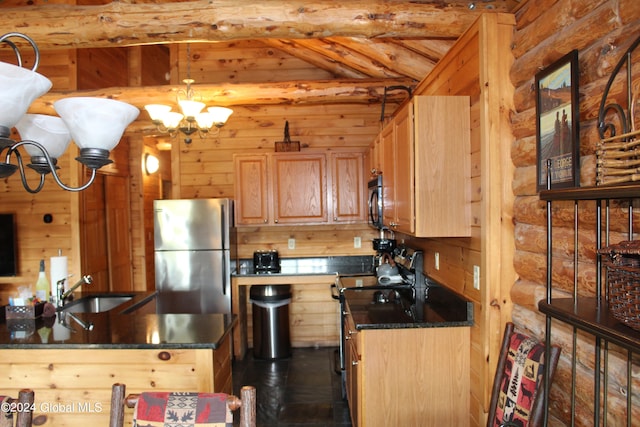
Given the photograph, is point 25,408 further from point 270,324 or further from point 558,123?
point 270,324

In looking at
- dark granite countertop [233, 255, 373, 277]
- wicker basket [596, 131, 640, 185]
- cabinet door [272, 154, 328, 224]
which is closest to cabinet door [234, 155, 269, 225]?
cabinet door [272, 154, 328, 224]

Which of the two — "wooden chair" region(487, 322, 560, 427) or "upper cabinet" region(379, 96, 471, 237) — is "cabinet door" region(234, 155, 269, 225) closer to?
"upper cabinet" region(379, 96, 471, 237)

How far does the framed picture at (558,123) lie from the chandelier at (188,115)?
243 centimetres

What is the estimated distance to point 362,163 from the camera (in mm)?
4391

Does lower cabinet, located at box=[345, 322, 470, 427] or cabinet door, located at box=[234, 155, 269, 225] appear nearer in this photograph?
lower cabinet, located at box=[345, 322, 470, 427]

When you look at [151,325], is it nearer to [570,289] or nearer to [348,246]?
[570,289]

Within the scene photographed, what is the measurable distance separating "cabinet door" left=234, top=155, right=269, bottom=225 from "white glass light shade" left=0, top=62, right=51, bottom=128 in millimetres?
3295

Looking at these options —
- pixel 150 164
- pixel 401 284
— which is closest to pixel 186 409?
pixel 401 284

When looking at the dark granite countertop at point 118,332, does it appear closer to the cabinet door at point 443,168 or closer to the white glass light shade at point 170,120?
the cabinet door at point 443,168

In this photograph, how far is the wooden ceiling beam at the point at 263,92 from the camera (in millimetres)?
3861

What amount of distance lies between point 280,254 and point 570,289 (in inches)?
136

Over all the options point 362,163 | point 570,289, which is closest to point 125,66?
point 362,163

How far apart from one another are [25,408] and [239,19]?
219 centimetres

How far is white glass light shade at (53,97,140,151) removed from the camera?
111 centimetres
